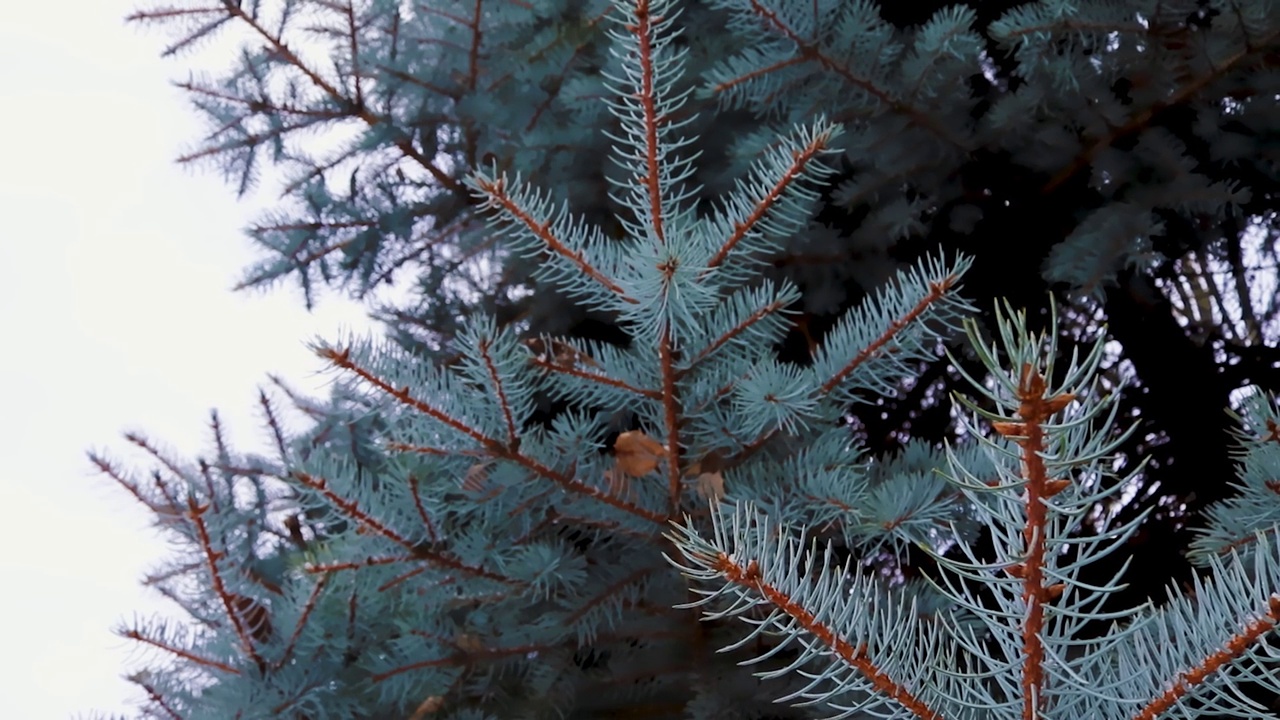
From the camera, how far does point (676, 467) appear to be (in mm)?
863

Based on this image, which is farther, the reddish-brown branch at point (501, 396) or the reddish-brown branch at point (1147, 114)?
the reddish-brown branch at point (1147, 114)

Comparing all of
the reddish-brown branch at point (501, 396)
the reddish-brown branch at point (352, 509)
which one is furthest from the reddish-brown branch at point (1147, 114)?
the reddish-brown branch at point (352, 509)

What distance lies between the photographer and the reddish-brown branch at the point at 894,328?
0.78 metres

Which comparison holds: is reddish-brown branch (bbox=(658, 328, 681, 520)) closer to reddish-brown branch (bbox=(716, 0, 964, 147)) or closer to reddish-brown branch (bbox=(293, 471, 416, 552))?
reddish-brown branch (bbox=(293, 471, 416, 552))

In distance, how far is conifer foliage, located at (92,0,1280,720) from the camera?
0.49m

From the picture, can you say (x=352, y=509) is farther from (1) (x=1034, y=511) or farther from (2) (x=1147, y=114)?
(2) (x=1147, y=114)

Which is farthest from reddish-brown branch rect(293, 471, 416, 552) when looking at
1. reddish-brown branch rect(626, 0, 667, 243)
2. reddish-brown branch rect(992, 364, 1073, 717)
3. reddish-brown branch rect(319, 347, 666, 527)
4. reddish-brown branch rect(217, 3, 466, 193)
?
reddish-brown branch rect(217, 3, 466, 193)

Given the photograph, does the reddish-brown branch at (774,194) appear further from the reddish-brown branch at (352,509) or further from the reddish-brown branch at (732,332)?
the reddish-brown branch at (352,509)

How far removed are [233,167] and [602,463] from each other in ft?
2.95

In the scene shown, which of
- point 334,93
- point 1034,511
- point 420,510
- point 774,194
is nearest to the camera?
point 1034,511

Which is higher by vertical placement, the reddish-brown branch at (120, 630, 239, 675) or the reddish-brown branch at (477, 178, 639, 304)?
the reddish-brown branch at (477, 178, 639, 304)

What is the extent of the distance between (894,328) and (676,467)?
22 cm

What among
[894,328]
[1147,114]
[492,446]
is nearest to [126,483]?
[492,446]

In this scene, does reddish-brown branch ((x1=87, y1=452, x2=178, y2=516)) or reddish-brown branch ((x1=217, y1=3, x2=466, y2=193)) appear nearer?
reddish-brown branch ((x1=87, y1=452, x2=178, y2=516))
